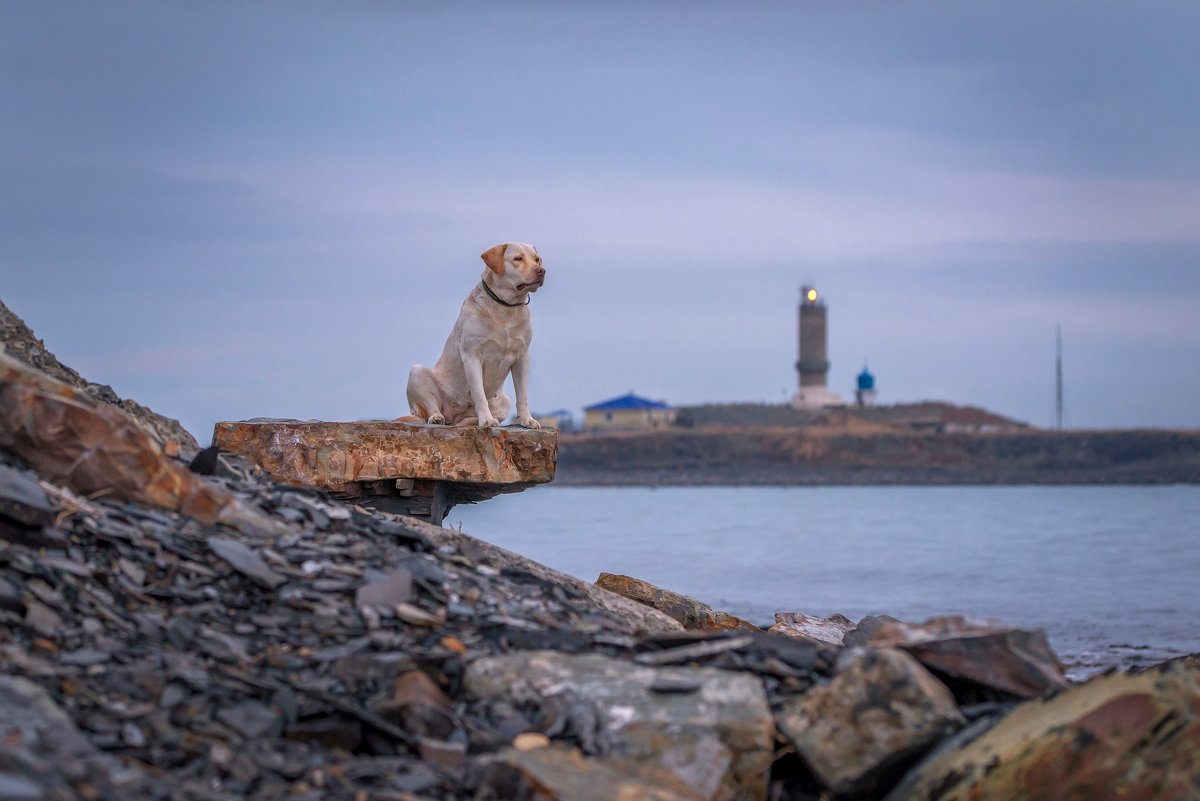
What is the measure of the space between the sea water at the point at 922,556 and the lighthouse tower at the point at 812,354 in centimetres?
3041

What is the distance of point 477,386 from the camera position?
31.7 feet

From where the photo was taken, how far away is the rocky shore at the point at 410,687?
4387 millimetres

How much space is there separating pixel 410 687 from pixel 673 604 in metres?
5.01

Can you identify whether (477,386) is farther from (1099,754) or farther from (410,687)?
(1099,754)

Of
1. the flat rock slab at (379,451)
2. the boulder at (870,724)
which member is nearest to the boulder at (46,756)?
the boulder at (870,724)

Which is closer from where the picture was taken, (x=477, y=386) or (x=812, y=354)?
(x=477, y=386)

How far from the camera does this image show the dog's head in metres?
9.23

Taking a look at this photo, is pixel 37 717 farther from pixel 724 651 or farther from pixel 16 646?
pixel 724 651

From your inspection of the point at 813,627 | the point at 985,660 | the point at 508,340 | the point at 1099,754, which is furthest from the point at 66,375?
the point at 1099,754

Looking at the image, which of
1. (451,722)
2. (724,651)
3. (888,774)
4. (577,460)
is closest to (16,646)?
(451,722)

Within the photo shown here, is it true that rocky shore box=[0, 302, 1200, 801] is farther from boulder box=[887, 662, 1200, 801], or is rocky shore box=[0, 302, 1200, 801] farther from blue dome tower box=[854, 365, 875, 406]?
blue dome tower box=[854, 365, 875, 406]

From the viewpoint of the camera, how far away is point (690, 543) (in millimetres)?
42938

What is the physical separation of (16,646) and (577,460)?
9127cm

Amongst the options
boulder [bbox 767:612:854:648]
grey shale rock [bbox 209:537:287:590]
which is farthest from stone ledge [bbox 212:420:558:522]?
grey shale rock [bbox 209:537:287:590]
